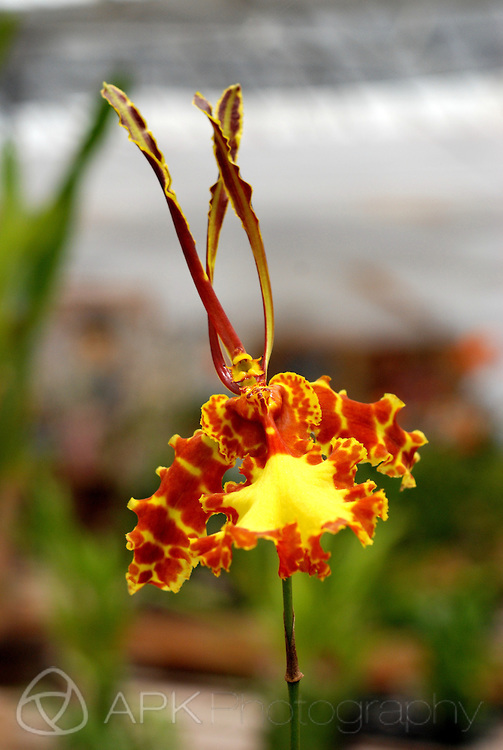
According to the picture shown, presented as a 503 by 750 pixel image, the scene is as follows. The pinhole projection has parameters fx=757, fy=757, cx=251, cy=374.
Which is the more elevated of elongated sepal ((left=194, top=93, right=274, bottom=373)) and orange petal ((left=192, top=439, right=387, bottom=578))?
elongated sepal ((left=194, top=93, right=274, bottom=373))

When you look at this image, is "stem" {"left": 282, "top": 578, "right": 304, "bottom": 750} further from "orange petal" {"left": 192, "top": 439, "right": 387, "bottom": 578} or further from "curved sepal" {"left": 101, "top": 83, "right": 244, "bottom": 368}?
"curved sepal" {"left": 101, "top": 83, "right": 244, "bottom": 368}

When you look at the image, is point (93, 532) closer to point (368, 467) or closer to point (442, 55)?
point (368, 467)

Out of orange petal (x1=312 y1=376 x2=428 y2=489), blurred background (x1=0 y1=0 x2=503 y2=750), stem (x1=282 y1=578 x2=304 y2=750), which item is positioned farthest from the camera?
blurred background (x1=0 y1=0 x2=503 y2=750)

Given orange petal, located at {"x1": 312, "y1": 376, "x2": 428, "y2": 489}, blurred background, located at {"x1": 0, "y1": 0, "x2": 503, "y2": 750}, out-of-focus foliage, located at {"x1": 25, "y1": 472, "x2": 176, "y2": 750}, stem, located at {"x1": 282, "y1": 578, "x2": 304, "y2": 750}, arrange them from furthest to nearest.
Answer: blurred background, located at {"x1": 0, "y1": 0, "x2": 503, "y2": 750} → out-of-focus foliage, located at {"x1": 25, "y1": 472, "x2": 176, "y2": 750} → orange petal, located at {"x1": 312, "y1": 376, "x2": 428, "y2": 489} → stem, located at {"x1": 282, "y1": 578, "x2": 304, "y2": 750}

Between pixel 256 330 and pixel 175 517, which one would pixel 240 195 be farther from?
pixel 256 330

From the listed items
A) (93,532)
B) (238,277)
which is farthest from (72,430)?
(238,277)

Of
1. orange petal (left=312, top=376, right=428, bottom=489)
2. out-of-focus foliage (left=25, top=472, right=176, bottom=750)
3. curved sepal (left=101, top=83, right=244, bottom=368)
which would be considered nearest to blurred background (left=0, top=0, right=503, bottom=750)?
out-of-focus foliage (left=25, top=472, right=176, bottom=750)

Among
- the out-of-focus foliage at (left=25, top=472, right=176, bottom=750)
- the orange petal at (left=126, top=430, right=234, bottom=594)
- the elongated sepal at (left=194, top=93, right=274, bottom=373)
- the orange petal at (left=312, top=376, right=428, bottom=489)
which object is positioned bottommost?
the out-of-focus foliage at (left=25, top=472, right=176, bottom=750)

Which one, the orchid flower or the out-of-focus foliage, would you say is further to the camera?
the out-of-focus foliage
